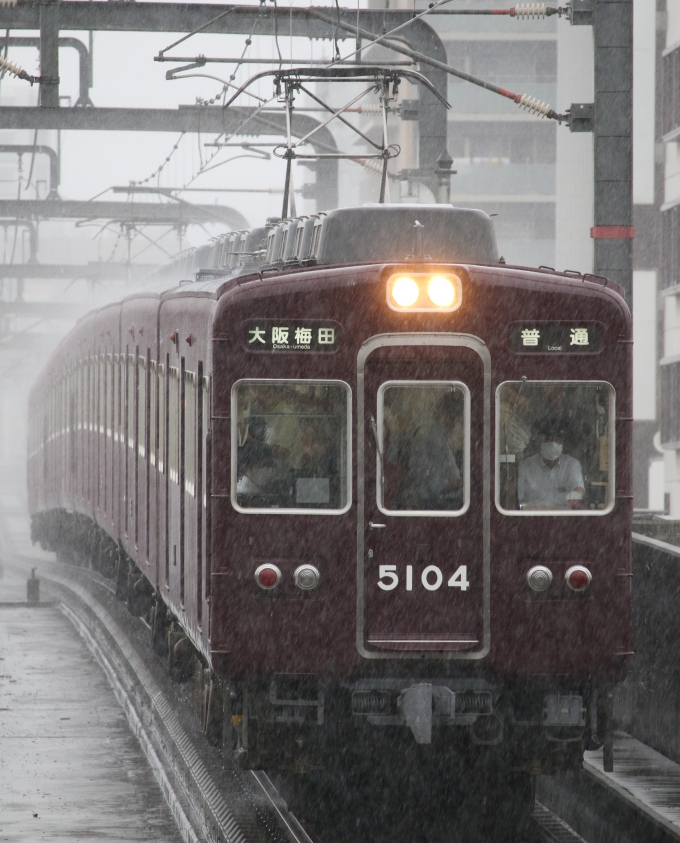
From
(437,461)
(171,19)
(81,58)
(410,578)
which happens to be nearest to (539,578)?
(410,578)

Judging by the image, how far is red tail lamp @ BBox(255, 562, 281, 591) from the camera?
7.76 meters

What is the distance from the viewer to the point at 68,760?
1084 centimetres

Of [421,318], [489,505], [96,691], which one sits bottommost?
[96,691]

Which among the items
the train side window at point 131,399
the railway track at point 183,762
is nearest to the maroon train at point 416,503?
the railway track at point 183,762

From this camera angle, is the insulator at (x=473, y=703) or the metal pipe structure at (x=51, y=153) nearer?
the insulator at (x=473, y=703)

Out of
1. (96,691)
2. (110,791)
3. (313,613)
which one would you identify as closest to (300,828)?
(313,613)

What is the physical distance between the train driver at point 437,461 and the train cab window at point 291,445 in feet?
0.96

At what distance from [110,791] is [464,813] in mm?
2331

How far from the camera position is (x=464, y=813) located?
871 cm

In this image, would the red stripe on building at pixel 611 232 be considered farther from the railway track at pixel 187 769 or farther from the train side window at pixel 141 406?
the railway track at pixel 187 769

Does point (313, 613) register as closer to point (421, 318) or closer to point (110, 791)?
point (421, 318)

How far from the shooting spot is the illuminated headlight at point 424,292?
7.82 metres

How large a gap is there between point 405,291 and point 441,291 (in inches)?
6.6

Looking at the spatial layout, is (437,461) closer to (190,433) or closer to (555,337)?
(555,337)
